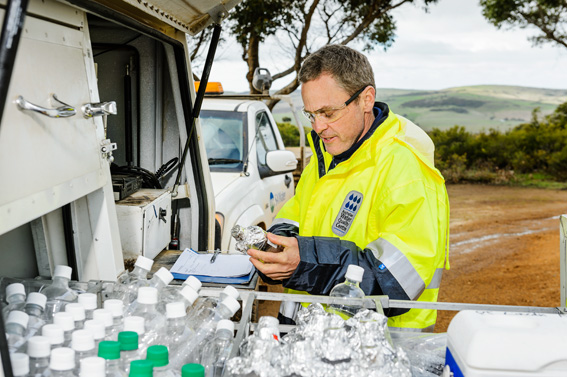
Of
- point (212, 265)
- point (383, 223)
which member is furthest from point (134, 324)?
point (212, 265)

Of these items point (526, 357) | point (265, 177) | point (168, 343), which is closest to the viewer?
point (526, 357)

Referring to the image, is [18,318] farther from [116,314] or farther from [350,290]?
[350,290]

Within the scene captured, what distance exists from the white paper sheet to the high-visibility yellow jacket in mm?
305

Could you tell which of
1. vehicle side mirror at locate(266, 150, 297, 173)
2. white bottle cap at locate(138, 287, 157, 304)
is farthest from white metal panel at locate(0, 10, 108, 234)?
vehicle side mirror at locate(266, 150, 297, 173)

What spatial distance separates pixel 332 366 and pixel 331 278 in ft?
3.02

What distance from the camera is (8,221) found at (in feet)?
4.87

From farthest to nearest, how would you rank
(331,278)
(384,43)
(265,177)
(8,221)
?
1. (384,43)
2. (265,177)
3. (331,278)
4. (8,221)

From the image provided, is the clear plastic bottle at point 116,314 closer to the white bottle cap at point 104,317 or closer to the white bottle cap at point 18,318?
the white bottle cap at point 104,317

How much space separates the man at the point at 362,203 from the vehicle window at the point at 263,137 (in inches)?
132

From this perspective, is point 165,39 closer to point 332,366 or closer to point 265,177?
point 332,366

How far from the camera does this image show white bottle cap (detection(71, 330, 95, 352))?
146cm

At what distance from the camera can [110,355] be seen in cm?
144

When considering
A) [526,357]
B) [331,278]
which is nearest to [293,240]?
[331,278]

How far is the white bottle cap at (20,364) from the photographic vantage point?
1380 millimetres
